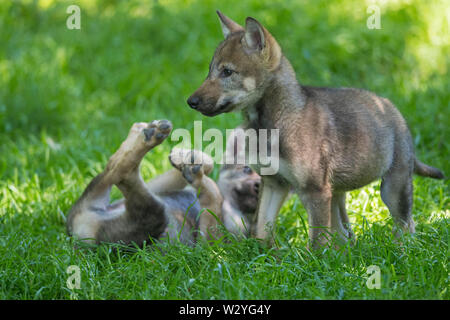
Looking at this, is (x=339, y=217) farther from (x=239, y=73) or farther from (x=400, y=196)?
(x=239, y=73)

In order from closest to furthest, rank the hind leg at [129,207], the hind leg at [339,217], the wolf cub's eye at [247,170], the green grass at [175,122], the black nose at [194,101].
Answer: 1. the green grass at [175,122]
2. the black nose at [194,101]
3. the hind leg at [129,207]
4. the hind leg at [339,217]
5. the wolf cub's eye at [247,170]

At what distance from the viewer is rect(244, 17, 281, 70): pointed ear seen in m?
3.91

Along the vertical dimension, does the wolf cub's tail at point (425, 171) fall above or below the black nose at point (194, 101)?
below

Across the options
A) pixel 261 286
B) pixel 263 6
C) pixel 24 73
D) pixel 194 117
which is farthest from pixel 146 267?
pixel 263 6

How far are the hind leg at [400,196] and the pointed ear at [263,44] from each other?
1200 mm

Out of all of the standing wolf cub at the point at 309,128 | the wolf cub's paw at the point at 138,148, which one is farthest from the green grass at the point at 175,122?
the wolf cub's paw at the point at 138,148

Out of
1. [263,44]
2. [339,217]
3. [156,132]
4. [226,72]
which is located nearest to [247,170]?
[339,217]

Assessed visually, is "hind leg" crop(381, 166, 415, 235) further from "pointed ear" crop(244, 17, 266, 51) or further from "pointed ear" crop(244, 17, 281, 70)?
"pointed ear" crop(244, 17, 266, 51)

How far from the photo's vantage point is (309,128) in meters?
3.97

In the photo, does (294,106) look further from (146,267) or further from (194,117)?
(194,117)

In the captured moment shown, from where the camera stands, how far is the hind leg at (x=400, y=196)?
168 inches

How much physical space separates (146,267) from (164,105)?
3.94 m

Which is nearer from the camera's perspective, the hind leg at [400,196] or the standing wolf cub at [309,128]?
the standing wolf cub at [309,128]

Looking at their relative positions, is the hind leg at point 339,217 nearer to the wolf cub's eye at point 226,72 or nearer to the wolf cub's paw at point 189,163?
the wolf cub's paw at point 189,163
